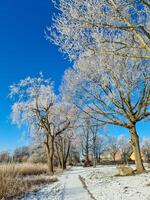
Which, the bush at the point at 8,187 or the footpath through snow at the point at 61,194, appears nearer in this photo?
the footpath through snow at the point at 61,194

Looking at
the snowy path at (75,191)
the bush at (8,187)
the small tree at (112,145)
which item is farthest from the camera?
the small tree at (112,145)

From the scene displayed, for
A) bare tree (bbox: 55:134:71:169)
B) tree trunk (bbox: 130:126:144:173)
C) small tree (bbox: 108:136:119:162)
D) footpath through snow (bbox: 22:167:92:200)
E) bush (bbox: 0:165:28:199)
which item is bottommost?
footpath through snow (bbox: 22:167:92:200)

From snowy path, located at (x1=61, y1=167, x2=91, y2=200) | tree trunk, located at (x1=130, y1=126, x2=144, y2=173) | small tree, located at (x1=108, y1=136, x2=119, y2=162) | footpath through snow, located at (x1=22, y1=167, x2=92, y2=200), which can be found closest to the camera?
A: snowy path, located at (x1=61, y1=167, x2=91, y2=200)

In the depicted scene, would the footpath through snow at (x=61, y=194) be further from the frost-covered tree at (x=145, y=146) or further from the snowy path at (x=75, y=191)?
the frost-covered tree at (x=145, y=146)

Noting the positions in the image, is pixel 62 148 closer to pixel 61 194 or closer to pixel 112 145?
pixel 61 194

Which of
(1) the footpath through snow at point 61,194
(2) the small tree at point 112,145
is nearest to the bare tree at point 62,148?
(1) the footpath through snow at point 61,194

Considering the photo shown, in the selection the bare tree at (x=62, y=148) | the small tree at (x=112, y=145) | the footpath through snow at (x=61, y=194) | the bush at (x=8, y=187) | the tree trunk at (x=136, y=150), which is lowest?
the footpath through snow at (x=61, y=194)

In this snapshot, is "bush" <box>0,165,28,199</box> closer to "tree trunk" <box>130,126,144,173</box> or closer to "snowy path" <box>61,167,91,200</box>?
"snowy path" <box>61,167,91,200</box>

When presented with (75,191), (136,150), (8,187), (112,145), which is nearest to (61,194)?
(75,191)

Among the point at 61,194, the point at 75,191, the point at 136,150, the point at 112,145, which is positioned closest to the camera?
the point at 61,194

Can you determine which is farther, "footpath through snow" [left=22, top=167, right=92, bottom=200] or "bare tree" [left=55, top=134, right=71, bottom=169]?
"bare tree" [left=55, top=134, right=71, bottom=169]

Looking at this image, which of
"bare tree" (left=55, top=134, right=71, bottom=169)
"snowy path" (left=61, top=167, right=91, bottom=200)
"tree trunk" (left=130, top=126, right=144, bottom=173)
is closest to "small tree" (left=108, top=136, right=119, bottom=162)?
"bare tree" (left=55, top=134, right=71, bottom=169)

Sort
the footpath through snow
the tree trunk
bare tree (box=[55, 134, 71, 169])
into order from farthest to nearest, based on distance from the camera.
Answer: bare tree (box=[55, 134, 71, 169])
the tree trunk
the footpath through snow

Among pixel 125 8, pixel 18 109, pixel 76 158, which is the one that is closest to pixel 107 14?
pixel 125 8
